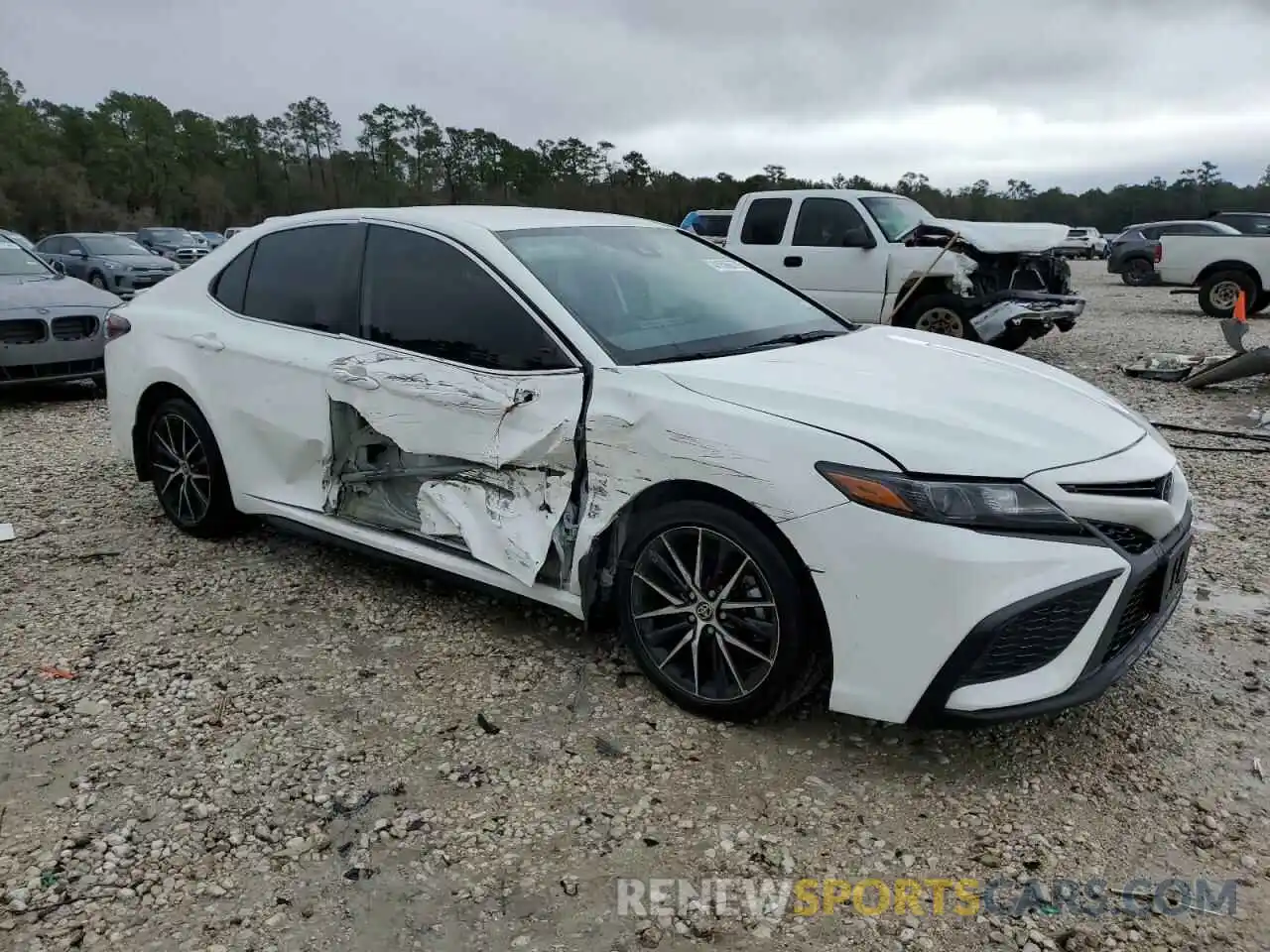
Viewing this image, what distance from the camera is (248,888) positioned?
2.39 m

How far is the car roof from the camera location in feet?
12.5

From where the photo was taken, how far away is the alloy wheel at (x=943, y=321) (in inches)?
399

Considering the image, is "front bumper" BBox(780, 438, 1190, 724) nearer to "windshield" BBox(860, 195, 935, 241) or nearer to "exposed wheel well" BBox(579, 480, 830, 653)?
"exposed wheel well" BBox(579, 480, 830, 653)

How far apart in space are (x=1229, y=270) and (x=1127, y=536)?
49.3 feet

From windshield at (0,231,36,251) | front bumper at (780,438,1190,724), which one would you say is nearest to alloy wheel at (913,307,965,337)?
front bumper at (780,438,1190,724)

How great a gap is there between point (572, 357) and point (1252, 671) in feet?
8.86

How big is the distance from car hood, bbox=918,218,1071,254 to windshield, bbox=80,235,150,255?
18251 millimetres

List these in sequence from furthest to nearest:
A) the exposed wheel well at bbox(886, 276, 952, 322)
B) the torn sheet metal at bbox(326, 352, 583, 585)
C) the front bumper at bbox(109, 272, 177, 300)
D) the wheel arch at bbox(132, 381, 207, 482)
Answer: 1. the front bumper at bbox(109, 272, 177, 300)
2. the exposed wheel well at bbox(886, 276, 952, 322)
3. the wheel arch at bbox(132, 381, 207, 482)
4. the torn sheet metal at bbox(326, 352, 583, 585)

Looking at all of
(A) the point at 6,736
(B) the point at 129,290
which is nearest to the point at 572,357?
(A) the point at 6,736

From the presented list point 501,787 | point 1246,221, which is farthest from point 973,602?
point 1246,221

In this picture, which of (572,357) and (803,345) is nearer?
(572,357)

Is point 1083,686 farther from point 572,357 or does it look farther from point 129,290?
point 129,290

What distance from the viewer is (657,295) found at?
3.70 metres

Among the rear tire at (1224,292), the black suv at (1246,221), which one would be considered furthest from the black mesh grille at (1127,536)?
the black suv at (1246,221)
